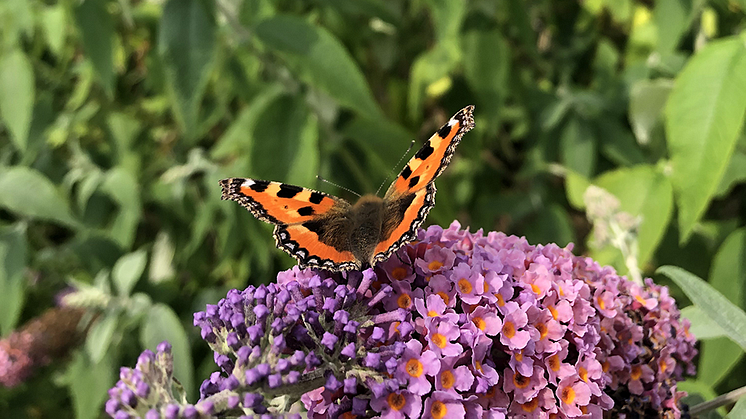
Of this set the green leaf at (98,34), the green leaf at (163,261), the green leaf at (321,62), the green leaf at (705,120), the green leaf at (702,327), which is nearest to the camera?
the green leaf at (702,327)

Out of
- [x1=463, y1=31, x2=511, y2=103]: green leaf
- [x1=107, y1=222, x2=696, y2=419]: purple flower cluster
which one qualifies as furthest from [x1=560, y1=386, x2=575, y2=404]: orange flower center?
[x1=463, y1=31, x2=511, y2=103]: green leaf

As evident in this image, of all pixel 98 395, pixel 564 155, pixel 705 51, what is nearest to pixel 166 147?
pixel 98 395

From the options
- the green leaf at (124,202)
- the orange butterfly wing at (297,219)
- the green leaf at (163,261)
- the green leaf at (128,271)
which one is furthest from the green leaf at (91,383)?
the orange butterfly wing at (297,219)

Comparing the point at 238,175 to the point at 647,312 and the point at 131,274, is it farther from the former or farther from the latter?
the point at 647,312

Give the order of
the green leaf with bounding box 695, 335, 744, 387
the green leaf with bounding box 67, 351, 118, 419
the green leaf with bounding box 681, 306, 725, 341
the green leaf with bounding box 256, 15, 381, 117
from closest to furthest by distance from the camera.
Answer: the green leaf with bounding box 681, 306, 725, 341 < the green leaf with bounding box 695, 335, 744, 387 < the green leaf with bounding box 256, 15, 381, 117 < the green leaf with bounding box 67, 351, 118, 419

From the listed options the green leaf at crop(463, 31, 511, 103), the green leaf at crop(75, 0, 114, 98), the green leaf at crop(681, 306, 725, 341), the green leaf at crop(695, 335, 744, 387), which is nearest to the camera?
the green leaf at crop(681, 306, 725, 341)

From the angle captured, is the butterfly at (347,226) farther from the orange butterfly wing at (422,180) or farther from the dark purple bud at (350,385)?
the dark purple bud at (350,385)

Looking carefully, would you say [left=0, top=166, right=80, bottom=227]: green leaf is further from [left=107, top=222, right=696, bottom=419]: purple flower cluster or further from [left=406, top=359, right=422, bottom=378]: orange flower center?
[left=406, top=359, right=422, bottom=378]: orange flower center
